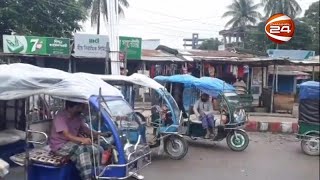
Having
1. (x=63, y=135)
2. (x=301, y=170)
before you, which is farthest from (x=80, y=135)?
(x=301, y=170)

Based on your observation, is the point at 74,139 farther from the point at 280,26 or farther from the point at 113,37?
the point at 113,37

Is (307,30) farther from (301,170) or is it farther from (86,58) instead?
(301,170)

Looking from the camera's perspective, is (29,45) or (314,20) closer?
(29,45)

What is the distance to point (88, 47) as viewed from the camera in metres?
18.0

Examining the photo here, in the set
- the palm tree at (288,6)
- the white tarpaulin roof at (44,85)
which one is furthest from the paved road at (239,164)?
the palm tree at (288,6)

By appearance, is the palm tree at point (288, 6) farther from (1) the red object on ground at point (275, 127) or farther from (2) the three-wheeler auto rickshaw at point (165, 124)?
(2) the three-wheeler auto rickshaw at point (165, 124)

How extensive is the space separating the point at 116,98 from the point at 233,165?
3.12 meters

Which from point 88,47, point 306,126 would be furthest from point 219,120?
point 88,47

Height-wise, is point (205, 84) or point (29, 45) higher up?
point (29, 45)

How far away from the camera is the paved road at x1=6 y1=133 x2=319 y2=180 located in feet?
23.2

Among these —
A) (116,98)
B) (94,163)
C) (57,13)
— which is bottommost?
(94,163)

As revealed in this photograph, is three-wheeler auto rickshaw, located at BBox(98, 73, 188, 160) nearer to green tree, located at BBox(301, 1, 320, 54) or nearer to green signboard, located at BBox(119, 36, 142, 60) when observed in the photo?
green signboard, located at BBox(119, 36, 142, 60)

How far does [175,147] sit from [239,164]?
4.16ft

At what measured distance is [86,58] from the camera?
722 inches
